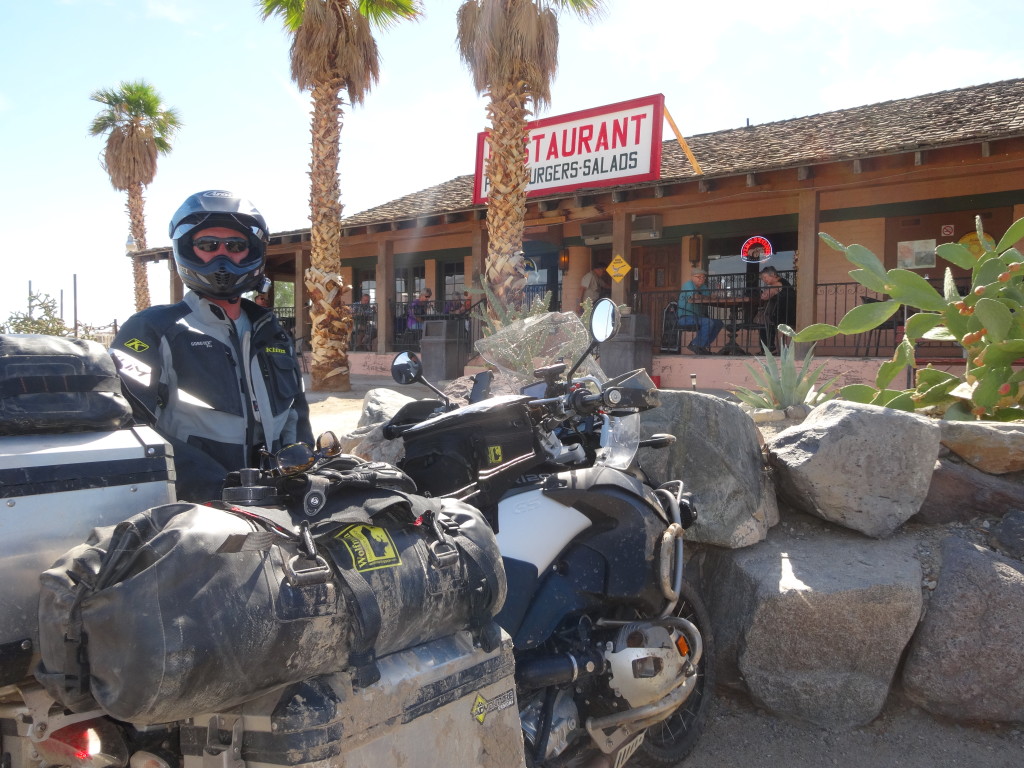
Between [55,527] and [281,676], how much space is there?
1.69 ft

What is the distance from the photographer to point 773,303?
12.5m

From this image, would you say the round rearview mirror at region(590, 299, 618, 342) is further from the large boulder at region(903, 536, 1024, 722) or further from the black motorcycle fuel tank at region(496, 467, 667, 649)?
the large boulder at region(903, 536, 1024, 722)

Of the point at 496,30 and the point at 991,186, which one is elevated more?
the point at 496,30

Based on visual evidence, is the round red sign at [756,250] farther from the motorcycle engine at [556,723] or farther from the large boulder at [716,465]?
the motorcycle engine at [556,723]

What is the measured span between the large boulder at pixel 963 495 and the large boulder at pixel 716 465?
758 millimetres

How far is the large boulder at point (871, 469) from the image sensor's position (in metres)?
3.85

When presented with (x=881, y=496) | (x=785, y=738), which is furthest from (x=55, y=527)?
(x=881, y=496)

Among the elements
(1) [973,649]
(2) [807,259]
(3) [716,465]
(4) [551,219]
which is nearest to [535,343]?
(3) [716,465]

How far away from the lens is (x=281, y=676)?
150cm

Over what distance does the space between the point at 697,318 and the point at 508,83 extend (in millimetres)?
4629

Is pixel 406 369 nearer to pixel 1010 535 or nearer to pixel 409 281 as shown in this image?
pixel 1010 535

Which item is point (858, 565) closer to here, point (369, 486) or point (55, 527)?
point (369, 486)

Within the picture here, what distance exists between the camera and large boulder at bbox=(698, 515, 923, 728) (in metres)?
3.45

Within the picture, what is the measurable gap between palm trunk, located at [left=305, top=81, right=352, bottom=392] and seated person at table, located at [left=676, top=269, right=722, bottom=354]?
5378 mm
